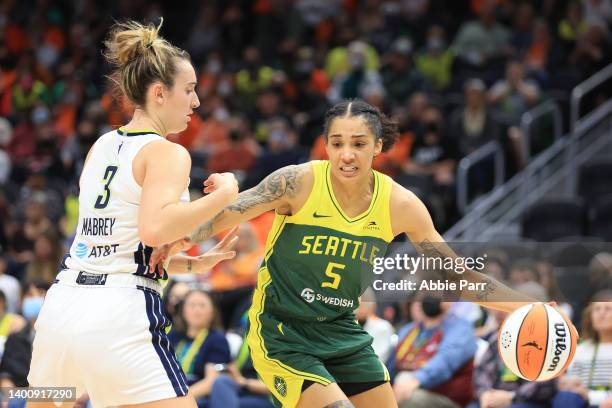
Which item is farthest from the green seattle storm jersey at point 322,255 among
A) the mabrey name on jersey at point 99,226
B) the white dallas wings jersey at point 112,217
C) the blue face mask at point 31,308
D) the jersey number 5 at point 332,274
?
the blue face mask at point 31,308

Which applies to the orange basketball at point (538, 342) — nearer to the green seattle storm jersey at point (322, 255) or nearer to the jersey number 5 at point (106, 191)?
the green seattle storm jersey at point (322, 255)

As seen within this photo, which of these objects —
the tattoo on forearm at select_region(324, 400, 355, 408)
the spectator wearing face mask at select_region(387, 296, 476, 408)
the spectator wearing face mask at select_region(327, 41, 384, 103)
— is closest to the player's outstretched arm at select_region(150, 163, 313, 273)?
the tattoo on forearm at select_region(324, 400, 355, 408)

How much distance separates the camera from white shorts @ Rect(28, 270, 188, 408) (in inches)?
149

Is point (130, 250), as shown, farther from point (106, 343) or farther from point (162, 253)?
point (106, 343)

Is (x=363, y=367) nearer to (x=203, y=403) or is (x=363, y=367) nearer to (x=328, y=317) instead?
(x=328, y=317)

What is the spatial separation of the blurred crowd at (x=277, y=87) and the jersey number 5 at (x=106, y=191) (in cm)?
455

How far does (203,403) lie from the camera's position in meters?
7.35

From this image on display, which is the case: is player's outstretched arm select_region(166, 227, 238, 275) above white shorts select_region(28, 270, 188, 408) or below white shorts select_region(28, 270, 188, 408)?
above

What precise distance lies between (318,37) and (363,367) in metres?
11.1

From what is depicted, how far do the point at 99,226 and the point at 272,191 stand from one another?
3.49 ft

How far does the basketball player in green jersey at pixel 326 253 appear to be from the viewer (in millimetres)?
4695

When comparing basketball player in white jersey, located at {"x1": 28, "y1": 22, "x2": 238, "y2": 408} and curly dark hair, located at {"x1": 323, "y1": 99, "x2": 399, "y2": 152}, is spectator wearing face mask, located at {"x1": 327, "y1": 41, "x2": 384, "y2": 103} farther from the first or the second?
basketball player in white jersey, located at {"x1": 28, "y1": 22, "x2": 238, "y2": 408}

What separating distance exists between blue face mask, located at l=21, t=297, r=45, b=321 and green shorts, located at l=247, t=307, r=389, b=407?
392 cm

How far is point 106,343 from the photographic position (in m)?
3.78
